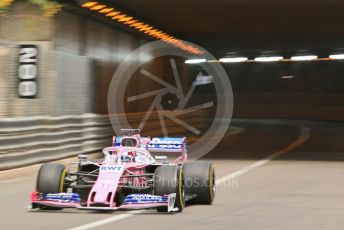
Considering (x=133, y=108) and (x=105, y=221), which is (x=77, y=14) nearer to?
(x=133, y=108)

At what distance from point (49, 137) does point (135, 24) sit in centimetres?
1100

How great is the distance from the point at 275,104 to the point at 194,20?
2235 cm

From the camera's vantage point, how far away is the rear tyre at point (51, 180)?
30.3ft

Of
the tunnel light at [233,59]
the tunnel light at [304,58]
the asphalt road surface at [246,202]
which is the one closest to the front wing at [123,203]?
the asphalt road surface at [246,202]

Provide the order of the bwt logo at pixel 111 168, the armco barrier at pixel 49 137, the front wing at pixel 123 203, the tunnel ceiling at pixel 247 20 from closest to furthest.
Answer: the front wing at pixel 123 203, the bwt logo at pixel 111 168, the armco barrier at pixel 49 137, the tunnel ceiling at pixel 247 20

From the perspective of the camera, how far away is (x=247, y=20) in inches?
1035

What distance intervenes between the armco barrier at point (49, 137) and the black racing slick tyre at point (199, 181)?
198 inches

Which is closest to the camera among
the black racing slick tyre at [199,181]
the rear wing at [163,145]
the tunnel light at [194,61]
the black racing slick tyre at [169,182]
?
the black racing slick tyre at [169,182]

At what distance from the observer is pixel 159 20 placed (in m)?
26.6

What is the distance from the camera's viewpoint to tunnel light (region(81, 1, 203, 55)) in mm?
20828

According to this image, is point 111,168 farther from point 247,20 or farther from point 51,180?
point 247,20

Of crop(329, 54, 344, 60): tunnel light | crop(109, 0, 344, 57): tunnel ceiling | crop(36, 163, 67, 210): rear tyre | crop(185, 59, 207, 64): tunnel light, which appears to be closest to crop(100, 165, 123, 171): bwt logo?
crop(36, 163, 67, 210): rear tyre

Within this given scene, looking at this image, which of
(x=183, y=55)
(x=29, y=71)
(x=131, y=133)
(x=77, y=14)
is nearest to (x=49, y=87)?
(x=29, y=71)

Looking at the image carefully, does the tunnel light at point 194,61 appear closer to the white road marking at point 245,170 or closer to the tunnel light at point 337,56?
the tunnel light at point 337,56
